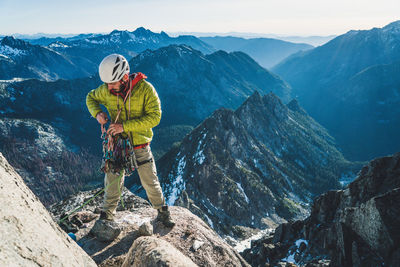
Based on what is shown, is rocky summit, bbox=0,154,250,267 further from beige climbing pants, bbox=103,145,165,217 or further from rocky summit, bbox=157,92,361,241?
rocky summit, bbox=157,92,361,241

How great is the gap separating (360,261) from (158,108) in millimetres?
17679

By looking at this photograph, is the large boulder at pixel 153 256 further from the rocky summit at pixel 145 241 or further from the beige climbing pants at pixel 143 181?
the beige climbing pants at pixel 143 181

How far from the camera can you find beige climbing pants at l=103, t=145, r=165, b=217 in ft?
28.9

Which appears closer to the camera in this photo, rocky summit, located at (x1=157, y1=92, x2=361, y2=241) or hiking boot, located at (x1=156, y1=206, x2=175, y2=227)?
hiking boot, located at (x1=156, y1=206, x2=175, y2=227)

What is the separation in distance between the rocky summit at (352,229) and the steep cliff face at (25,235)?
18.1 m

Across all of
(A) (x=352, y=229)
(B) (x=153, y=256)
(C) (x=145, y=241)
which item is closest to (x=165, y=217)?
(C) (x=145, y=241)

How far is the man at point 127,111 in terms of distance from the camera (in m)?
7.57

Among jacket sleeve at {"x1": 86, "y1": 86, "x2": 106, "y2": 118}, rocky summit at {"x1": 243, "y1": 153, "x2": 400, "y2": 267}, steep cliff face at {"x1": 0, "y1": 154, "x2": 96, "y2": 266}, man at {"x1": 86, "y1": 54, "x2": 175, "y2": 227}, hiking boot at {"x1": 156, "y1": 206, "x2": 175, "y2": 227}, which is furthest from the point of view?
rocky summit at {"x1": 243, "y1": 153, "x2": 400, "y2": 267}

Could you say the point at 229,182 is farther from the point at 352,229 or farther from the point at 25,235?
the point at 25,235

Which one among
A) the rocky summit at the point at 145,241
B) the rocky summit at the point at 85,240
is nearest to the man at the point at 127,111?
the rocky summit at the point at 145,241

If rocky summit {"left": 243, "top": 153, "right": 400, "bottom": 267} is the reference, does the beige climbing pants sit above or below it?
above

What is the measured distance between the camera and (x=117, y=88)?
7805 millimetres

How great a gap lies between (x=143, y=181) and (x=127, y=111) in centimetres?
286

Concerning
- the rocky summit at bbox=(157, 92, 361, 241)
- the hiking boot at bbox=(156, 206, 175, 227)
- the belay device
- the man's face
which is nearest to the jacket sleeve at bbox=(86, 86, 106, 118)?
the man's face
